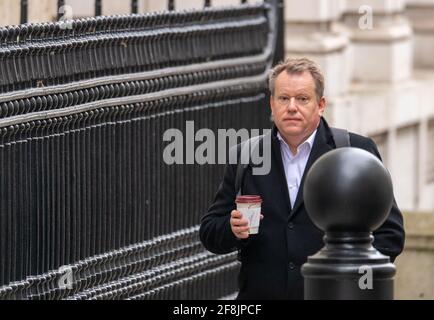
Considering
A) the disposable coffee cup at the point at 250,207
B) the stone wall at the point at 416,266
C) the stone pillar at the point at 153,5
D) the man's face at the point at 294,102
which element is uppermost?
the man's face at the point at 294,102

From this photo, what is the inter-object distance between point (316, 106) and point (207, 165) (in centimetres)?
290

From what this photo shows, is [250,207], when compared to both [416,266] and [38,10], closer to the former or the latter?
[38,10]

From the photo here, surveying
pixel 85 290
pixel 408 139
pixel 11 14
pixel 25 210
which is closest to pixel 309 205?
pixel 25 210

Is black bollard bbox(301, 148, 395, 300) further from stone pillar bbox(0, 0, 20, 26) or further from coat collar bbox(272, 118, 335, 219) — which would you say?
stone pillar bbox(0, 0, 20, 26)

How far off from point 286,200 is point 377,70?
11916 mm

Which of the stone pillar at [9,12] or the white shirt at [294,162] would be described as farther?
the stone pillar at [9,12]

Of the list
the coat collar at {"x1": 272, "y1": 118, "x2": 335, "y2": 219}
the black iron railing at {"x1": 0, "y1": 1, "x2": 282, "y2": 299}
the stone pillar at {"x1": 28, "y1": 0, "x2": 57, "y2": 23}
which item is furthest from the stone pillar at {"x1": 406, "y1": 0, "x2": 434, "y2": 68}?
the coat collar at {"x1": 272, "y1": 118, "x2": 335, "y2": 219}

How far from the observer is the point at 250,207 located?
307 inches

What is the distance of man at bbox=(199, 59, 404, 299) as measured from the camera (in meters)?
8.00

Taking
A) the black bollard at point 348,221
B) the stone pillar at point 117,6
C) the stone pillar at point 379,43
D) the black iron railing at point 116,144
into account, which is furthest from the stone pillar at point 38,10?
the stone pillar at point 379,43

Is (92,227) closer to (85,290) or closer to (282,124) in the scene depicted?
(85,290)

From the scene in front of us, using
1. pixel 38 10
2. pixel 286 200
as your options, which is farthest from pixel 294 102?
pixel 38 10

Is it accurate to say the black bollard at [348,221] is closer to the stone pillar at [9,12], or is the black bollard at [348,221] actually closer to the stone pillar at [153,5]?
the stone pillar at [9,12]

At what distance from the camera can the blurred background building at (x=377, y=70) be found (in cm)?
1730
